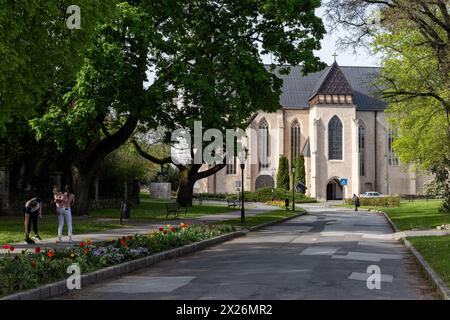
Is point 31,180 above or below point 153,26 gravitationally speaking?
below

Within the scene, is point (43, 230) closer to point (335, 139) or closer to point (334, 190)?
point (335, 139)

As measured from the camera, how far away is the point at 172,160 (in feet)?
143

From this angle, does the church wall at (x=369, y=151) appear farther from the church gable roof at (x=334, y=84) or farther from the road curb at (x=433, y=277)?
the road curb at (x=433, y=277)

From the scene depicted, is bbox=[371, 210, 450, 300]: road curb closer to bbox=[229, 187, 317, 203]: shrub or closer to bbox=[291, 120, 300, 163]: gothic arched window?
bbox=[229, 187, 317, 203]: shrub

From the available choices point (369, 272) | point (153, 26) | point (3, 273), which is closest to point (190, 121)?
point (153, 26)

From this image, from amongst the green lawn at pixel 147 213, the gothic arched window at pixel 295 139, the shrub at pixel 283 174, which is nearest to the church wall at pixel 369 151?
the gothic arched window at pixel 295 139

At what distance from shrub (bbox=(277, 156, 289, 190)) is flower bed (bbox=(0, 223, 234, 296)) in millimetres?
65268

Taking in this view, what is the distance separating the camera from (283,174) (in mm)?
83188

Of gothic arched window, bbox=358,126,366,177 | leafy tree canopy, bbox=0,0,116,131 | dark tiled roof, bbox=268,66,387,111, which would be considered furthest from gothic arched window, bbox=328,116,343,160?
leafy tree canopy, bbox=0,0,116,131

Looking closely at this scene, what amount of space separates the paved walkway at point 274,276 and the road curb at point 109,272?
20cm

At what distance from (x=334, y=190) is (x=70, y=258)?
2938 inches

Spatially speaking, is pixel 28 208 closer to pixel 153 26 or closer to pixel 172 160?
pixel 153 26

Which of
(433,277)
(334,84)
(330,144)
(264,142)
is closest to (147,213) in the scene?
(433,277)

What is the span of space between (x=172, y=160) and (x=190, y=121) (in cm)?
1809
